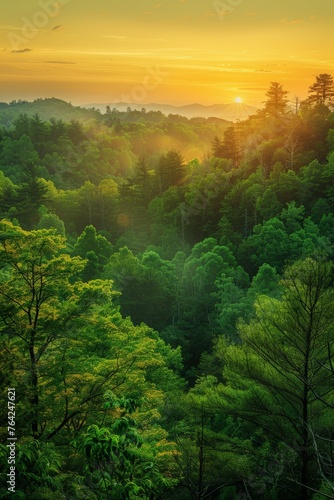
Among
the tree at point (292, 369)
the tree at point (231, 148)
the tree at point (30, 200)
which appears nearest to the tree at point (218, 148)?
the tree at point (231, 148)

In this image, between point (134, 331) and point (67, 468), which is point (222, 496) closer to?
point (134, 331)

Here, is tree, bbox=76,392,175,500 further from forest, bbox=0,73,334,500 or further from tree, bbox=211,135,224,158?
tree, bbox=211,135,224,158

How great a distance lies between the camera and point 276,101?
85.1 metres

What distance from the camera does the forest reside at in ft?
34.8

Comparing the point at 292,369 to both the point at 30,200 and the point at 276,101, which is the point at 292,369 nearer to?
the point at 30,200

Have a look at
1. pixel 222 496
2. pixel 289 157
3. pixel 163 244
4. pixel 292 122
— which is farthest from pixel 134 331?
pixel 292 122

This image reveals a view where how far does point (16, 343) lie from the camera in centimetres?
1373

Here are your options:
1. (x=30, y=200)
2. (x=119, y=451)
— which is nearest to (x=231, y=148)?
(x=30, y=200)

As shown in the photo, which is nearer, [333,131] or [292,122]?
[333,131]

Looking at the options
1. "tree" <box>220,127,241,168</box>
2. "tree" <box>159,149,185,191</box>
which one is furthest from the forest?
"tree" <box>220,127,241,168</box>

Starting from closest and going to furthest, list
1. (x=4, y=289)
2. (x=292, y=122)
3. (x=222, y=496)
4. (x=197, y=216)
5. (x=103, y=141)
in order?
(x=4, y=289) < (x=222, y=496) < (x=197, y=216) < (x=292, y=122) < (x=103, y=141)

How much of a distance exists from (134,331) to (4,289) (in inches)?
296

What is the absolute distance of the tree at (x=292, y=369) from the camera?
15086mm

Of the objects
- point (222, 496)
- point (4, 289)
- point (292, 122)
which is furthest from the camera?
Answer: point (292, 122)
